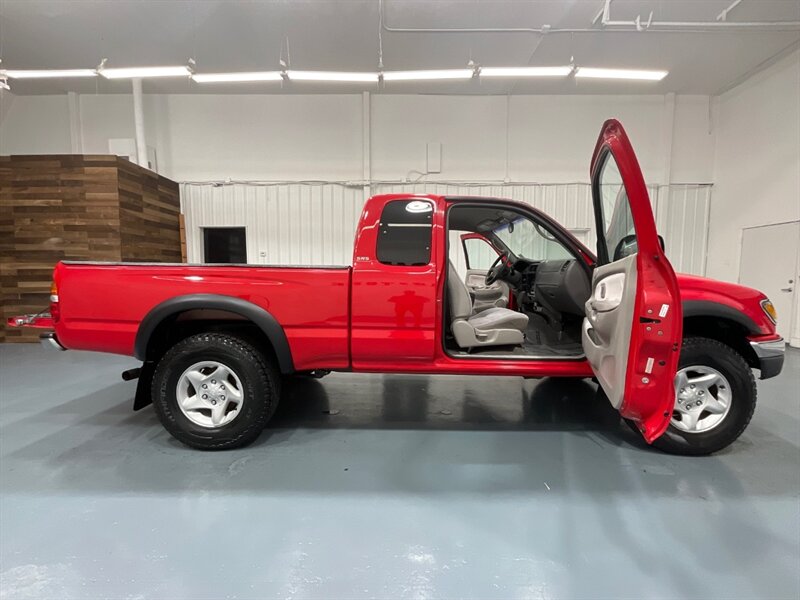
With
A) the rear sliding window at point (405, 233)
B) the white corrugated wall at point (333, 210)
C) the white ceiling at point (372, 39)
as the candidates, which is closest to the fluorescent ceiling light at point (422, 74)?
the white ceiling at point (372, 39)

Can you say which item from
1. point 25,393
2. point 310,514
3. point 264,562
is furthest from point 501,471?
point 25,393

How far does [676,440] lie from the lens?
2.37 metres

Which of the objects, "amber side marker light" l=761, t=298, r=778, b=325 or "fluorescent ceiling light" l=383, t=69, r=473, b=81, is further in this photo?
"fluorescent ceiling light" l=383, t=69, r=473, b=81

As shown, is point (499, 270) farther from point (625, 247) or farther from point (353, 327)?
point (353, 327)

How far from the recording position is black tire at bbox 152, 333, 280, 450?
2.36 meters

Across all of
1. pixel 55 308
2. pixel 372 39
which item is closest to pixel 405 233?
pixel 55 308

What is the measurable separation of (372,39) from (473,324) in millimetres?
5611

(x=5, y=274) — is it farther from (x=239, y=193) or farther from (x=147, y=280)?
(x=147, y=280)

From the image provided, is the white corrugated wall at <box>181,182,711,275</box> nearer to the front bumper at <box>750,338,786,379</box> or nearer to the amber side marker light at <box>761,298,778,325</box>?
the amber side marker light at <box>761,298,778,325</box>

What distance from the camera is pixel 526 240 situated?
3.62 meters

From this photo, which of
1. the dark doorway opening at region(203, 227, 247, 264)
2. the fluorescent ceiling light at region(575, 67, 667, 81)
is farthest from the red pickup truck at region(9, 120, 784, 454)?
the dark doorway opening at region(203, 227, 247, 264)

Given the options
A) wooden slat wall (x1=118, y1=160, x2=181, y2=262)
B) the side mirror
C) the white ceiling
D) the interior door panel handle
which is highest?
the white ceiling

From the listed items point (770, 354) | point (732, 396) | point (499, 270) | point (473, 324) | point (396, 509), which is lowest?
point (396, 509)

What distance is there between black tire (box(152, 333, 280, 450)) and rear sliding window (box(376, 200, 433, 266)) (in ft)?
3.65
